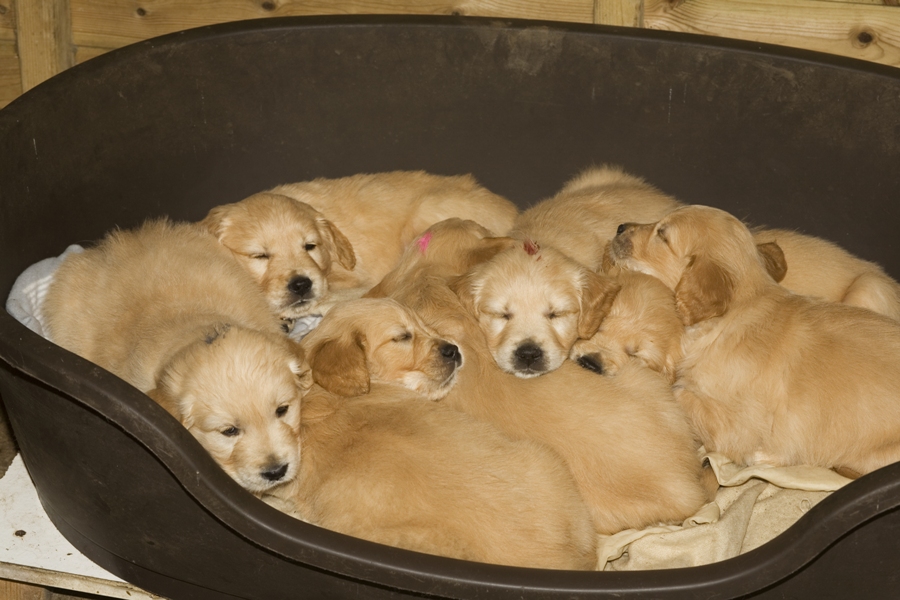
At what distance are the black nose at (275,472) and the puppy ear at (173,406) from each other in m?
0.26

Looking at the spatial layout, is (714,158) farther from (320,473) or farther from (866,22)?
(320,473)

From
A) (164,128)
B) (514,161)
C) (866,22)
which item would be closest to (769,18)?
(866,22)

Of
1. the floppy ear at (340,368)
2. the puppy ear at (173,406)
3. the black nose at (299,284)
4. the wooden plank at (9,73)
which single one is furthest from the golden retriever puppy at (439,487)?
the wooden plank at (9,73)

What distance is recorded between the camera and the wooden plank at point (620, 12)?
14.5 feet

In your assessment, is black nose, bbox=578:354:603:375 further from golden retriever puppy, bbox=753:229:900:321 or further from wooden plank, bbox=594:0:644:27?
wooden plank, bbox=594:0:644:27

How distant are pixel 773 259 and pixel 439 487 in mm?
1688

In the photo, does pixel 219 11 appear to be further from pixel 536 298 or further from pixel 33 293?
pixel 536 298

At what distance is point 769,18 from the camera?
14.2ft

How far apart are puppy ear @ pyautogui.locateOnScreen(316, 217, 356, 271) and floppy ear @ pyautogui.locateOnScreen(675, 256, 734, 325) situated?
1.52 m

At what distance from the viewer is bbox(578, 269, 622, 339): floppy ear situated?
10.5 feet

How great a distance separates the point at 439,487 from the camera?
239cm

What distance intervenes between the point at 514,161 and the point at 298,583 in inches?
101

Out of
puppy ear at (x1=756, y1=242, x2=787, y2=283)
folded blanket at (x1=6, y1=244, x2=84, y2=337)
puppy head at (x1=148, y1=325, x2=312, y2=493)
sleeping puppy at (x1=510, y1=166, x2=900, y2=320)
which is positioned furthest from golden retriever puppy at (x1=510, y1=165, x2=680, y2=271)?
folded blanket at (x1=6, y1=244, x2=84, y2=337)

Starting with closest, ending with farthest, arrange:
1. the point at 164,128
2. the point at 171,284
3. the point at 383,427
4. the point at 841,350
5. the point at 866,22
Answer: the point at 383,427 < the point at 841,350 < the point at 171,284 < the point at 164,128 < the point at 866,22
